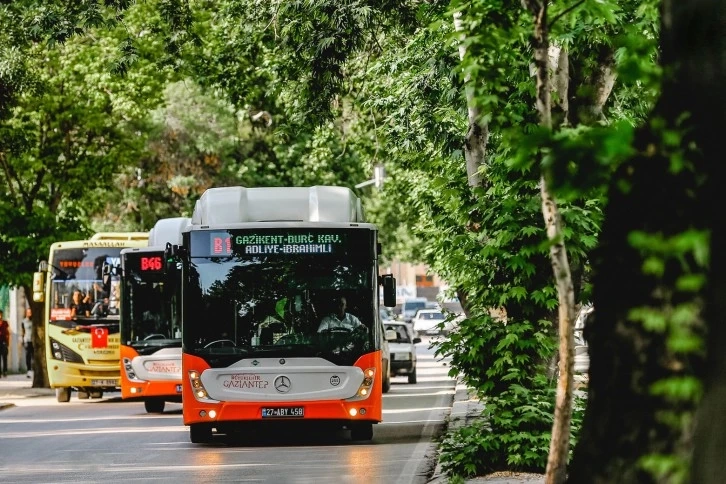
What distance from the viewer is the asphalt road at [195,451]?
1517 centimetres

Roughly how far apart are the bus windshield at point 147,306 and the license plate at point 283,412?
8.59 metres

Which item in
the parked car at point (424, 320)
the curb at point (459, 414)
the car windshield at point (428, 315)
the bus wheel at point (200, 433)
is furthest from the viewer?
the car windshield at point (428, 315)

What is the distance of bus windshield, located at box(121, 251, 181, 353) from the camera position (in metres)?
26.7

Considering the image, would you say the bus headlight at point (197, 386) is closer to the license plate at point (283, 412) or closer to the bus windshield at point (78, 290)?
the license plate at point (283, 412)

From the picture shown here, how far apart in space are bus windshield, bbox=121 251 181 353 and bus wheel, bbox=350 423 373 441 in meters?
7.92

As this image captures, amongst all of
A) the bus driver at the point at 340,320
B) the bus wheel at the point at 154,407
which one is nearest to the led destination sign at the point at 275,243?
the bus driver at the point at 340,320

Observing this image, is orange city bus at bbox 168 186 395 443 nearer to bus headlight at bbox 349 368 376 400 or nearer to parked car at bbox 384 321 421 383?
bus headlight at bbox 349 368 376 400

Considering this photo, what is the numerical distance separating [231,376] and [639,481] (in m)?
12.7

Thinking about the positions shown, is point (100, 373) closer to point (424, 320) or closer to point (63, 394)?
point (63, 394)

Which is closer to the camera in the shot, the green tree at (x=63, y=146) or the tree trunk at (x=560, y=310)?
the tree trunk at (x=560, y=310)

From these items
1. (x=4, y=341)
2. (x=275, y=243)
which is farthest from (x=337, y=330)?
(x=4, y=341)

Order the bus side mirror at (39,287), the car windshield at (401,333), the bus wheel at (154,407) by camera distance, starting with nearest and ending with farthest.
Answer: the bus wheel at (154,407) < the bus side mirror at (39,287) < the car windshield at (401,333)

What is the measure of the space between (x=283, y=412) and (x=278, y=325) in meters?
1.03

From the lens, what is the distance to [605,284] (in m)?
5.93
